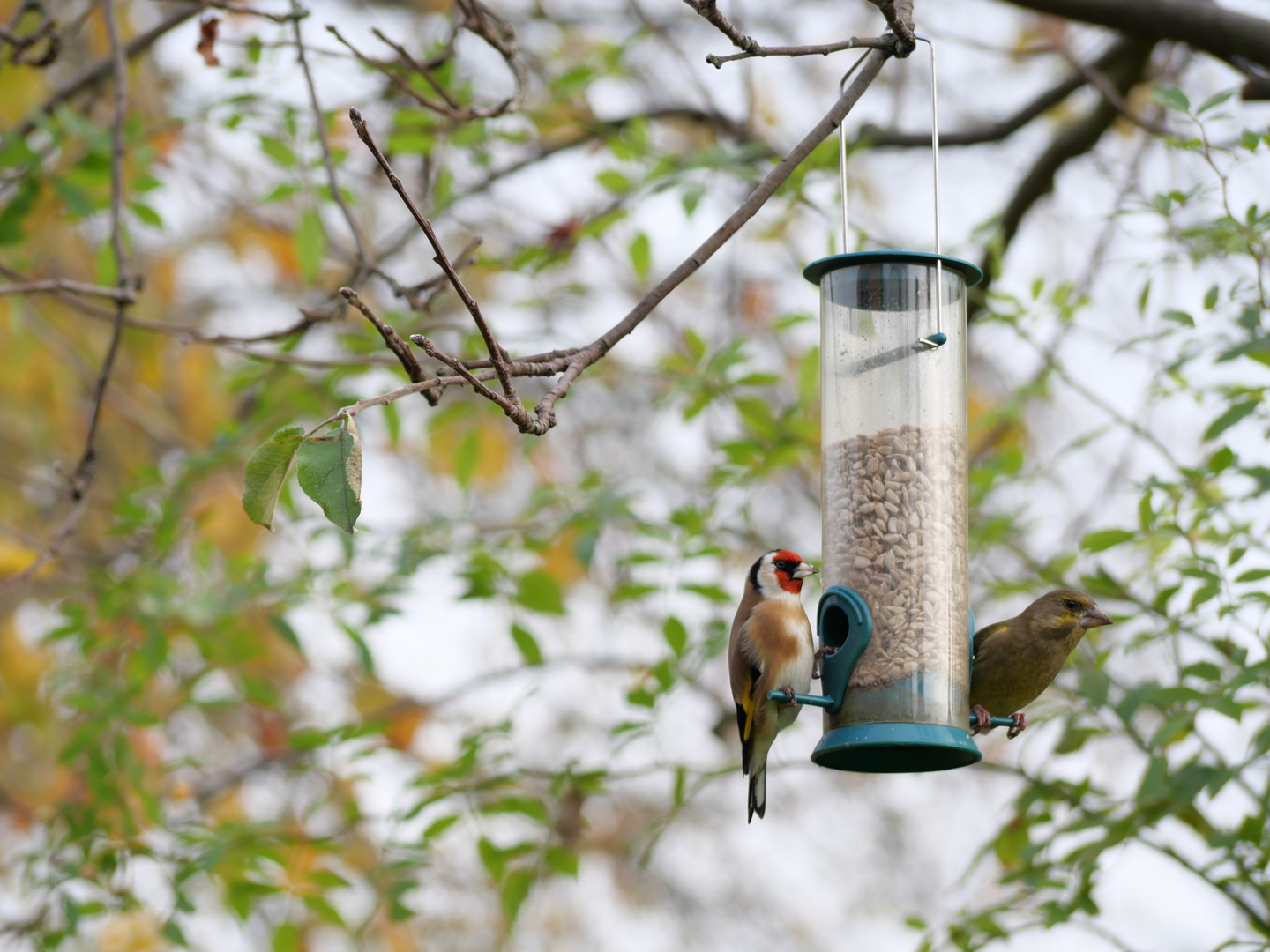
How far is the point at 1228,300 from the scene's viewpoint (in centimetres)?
480

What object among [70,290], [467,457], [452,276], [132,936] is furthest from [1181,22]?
[132,936]

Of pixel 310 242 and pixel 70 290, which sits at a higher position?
pixel 310 242

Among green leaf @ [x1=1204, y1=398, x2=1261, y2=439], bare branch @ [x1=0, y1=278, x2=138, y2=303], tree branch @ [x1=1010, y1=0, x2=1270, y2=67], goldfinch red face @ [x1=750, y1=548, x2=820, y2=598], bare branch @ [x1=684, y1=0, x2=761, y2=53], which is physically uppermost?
tree branch @ [x1=1010, y1=0, x2=1270, y2=67]

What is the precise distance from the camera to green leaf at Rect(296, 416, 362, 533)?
240cm

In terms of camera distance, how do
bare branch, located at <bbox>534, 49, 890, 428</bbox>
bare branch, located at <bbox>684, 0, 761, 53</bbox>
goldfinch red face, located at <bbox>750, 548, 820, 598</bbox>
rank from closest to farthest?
1. bare branch, located at <bbox>534, 49, 890, 428</bbox>
2. bare branch, located at <bbox>684, 0, 761, 53</bbox>
3. goldfinch red face, located at <bbox>750, 548, 820, 598</bbox>

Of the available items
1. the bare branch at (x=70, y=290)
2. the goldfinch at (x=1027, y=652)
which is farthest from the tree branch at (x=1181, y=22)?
the bare branch at (x=70, y=290)

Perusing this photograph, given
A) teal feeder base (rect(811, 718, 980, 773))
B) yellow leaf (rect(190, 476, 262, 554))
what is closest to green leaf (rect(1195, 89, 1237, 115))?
teal feeder base (rect(811, 718, 980, 773))

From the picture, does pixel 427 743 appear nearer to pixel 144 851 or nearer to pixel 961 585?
pixel 144 851

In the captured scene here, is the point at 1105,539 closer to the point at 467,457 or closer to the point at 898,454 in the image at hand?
the point at 898,454

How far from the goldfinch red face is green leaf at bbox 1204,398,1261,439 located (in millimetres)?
1427

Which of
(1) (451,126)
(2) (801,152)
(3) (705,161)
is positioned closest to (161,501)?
(1) (451,126)

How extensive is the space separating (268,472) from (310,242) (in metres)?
4.07

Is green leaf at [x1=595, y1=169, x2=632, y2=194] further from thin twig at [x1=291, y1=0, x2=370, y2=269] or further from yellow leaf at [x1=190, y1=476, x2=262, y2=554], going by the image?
yellow leaf at [x1=190, y1=476, x2=262, y2=554]

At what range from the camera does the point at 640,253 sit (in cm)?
647
